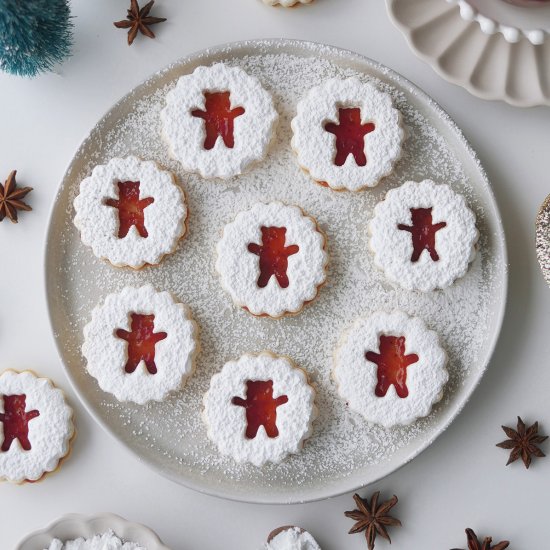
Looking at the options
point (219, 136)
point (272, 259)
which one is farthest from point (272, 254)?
point (219, 136)

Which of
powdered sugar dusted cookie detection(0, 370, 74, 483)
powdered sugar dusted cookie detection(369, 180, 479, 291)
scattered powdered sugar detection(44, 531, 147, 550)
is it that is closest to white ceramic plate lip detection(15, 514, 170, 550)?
scattered powdered sugar detection(44, 531, 147, 550)

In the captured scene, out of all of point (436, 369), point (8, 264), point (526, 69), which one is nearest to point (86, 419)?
point (8, 264)

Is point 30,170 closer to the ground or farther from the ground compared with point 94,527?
farther from the ground

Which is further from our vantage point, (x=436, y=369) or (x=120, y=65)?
(x=120, y=65)

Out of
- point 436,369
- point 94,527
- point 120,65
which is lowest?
point 94,527

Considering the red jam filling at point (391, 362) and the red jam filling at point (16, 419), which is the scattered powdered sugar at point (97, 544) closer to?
the red jam filling at point (16, 419)

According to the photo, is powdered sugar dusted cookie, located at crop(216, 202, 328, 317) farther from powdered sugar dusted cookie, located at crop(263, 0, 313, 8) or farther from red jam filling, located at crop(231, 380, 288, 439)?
powdered sugar dusted cookie, located at crop(263, 0, 313, 8)

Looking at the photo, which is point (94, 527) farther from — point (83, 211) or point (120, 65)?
point (120, 65)
